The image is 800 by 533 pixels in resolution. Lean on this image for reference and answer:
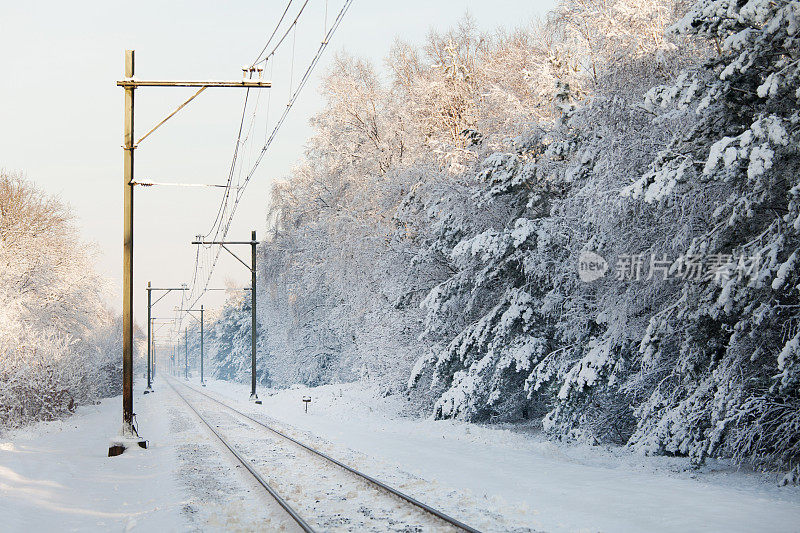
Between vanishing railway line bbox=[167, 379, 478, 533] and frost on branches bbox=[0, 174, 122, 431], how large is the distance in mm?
9565

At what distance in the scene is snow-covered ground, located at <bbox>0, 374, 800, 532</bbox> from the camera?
8.73 meters

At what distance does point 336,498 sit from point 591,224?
8863 millimetres

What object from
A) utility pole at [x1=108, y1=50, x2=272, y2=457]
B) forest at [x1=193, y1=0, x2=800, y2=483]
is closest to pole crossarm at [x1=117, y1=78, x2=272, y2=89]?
utility pole at [x1=108, y1=50, x2=272, y2=457]

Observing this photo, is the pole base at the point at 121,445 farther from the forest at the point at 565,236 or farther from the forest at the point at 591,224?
the forest at the point at 591,224

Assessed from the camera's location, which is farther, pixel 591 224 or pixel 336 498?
pixel 591 224

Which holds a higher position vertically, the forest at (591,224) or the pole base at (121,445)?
the forest at (591,224)

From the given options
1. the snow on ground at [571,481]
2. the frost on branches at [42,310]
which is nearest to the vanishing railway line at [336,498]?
the snow on ground at [571,481]

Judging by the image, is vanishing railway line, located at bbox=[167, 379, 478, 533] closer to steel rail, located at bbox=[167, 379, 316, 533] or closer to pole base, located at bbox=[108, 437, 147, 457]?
steel rail, located at bbox=[167, 379, 316, 533]

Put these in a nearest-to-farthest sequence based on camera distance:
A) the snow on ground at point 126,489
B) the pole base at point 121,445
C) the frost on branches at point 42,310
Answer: the snow on ground at point 126,489 → the pole base at point 121,445 → the frost on branches at point 42,310

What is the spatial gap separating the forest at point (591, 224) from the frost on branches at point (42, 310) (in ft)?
37.8

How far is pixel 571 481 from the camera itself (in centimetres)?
1150

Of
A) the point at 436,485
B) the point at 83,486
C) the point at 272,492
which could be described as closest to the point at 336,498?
the point at 272,492

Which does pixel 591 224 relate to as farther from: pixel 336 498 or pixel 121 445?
pixel 121 445

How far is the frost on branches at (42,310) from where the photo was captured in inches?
851
